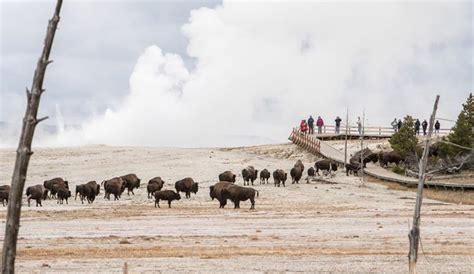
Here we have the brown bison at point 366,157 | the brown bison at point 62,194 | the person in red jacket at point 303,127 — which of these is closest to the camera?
the brown bison at point 62,194

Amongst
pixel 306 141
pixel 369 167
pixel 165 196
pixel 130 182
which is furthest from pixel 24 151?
pixel 306 141

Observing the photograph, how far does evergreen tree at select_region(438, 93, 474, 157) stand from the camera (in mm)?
56094

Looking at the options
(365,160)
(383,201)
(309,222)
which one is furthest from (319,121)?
(309,222)

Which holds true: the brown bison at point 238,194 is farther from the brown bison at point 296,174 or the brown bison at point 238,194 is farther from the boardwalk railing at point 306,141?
the boardwalk railing at point 306,141

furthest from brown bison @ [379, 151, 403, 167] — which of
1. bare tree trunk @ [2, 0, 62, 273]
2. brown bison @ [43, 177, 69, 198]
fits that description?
bare tree trunk @ [2, 0, 62, 273]

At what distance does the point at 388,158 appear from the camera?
65312 mm

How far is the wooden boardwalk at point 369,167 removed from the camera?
167 ft

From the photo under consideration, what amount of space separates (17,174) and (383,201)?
40.8 m

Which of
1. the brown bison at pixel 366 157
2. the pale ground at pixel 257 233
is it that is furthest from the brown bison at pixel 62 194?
the brown bison at pixel 366 157

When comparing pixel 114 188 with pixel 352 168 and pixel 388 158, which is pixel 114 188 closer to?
pixel 352 168

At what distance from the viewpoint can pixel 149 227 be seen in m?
32.9

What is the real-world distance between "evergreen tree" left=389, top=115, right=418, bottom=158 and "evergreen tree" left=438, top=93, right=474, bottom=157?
299 cm

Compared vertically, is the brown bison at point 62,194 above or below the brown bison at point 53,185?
below

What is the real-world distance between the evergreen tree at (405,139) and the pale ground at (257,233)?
7.29 meters
